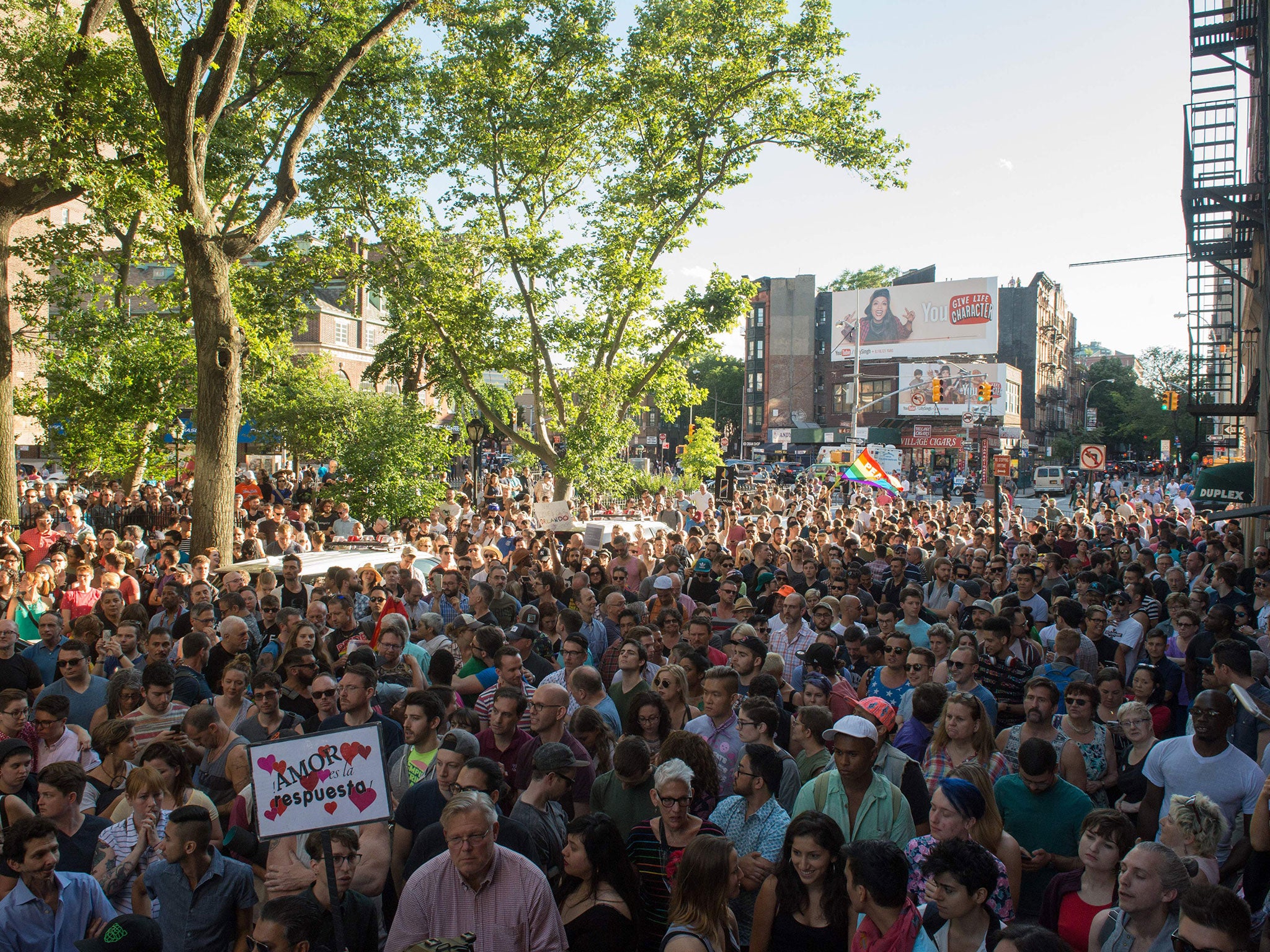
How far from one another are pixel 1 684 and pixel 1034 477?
62.1 metres

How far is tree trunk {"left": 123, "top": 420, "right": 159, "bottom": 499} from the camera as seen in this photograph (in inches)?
973

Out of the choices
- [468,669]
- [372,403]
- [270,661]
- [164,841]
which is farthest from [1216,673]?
[372,403]

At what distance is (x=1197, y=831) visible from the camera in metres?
4.71

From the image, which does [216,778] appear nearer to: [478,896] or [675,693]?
[478,896]

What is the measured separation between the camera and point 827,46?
22.0 meters

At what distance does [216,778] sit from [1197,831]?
5344 mm

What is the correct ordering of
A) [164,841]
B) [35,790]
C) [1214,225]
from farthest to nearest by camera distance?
[1214,225], [35,790], [164,841]

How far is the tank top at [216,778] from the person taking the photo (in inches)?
243

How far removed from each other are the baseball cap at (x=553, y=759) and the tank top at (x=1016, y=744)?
269cm

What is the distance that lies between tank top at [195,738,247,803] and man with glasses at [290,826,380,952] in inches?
57.6

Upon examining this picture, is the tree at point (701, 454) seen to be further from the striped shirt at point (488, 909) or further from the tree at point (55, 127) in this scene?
the striped shirt at point (488, 909)

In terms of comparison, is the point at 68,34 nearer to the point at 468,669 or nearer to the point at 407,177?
the point at 407,177

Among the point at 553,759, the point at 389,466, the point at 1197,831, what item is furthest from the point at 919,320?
the point at 553,759

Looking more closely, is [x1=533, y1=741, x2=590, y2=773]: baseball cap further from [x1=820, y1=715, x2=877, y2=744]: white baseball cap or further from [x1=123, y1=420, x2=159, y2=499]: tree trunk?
[x1=123, y1=420, x2=159, y2=499]: tree trunk
